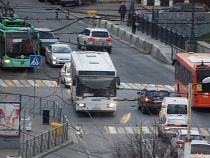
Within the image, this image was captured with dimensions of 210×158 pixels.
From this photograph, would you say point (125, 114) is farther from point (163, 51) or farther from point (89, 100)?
point (163, 51)

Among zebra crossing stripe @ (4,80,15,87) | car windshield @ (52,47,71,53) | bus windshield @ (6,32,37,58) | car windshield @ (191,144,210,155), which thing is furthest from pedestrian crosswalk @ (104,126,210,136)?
car windshield @ (52,47,71,53)

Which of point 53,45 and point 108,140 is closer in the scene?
point 108,140

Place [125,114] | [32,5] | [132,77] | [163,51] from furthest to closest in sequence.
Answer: [32,5]
[163,51]
[132,77]
[125,114]

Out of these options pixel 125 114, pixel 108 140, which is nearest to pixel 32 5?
pixel 125 114

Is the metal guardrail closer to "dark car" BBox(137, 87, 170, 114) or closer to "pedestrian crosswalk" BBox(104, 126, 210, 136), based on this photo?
"pedestrian crosswalk" BBox(104, 126, 210, 136)

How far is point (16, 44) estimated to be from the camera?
57.5 meters

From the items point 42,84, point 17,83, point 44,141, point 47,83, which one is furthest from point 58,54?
point 44,141

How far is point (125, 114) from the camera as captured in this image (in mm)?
47031

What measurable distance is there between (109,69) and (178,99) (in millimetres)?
3941

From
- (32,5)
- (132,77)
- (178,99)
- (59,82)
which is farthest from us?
(32,5)

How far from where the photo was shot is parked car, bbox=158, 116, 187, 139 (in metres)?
40.9

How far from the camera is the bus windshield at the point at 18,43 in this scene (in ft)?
188

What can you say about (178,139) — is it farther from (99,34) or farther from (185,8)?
(185,8)

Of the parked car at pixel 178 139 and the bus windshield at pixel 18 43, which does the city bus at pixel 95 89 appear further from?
the bus windshield at pixel 18 43
